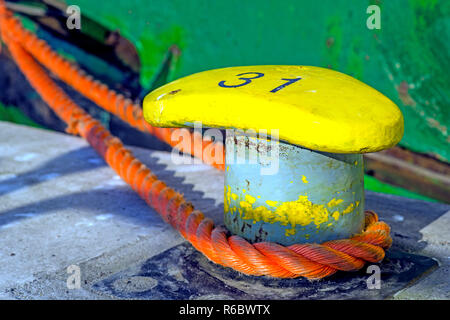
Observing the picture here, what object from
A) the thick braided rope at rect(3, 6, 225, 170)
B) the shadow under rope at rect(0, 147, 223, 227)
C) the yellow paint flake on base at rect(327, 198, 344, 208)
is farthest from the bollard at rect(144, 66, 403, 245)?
the thick braided rope at rect(3, 6, 225, 170)

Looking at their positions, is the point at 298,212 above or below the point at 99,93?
below

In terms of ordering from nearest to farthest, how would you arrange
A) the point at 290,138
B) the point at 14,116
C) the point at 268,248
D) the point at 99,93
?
the point at 290,138, the point at 268,248, the point at 99,93, the point at 14,116

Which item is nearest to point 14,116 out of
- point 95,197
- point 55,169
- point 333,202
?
point 55,169

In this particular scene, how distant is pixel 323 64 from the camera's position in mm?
2625

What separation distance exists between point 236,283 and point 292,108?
1.65 feet

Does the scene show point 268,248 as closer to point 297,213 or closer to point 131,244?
point 297,213

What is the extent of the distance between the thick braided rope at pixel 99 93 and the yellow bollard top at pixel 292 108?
38.5 inches

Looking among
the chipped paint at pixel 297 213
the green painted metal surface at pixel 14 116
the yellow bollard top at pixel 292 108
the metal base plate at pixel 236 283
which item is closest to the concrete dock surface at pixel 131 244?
the metal base plate at pixel 236 283

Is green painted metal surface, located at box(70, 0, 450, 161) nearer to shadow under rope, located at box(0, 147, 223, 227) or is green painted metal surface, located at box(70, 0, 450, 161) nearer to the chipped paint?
shadow under rope, located at box(0, 147, 223, 227)

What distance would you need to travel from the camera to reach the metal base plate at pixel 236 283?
62.1 inches

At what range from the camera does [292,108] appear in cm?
149

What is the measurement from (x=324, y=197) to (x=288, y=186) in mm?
101

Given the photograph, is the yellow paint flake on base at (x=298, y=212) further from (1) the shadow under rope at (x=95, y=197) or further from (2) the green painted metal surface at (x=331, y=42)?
(2) the green painted metal surface at (x=331, y=42)
